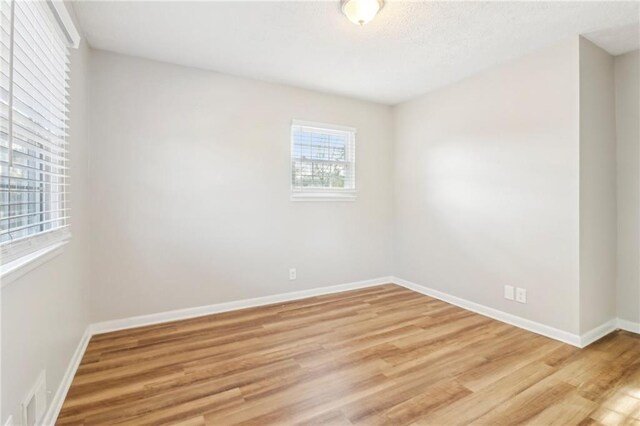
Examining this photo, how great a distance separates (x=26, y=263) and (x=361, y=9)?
2296 millimetres

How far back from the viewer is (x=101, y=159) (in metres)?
2.66

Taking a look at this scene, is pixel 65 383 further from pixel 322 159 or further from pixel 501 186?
pixel 501 186

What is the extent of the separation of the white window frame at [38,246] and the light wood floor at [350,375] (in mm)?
927

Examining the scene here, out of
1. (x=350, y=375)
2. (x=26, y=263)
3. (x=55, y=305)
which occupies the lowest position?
(x=350, y=375)

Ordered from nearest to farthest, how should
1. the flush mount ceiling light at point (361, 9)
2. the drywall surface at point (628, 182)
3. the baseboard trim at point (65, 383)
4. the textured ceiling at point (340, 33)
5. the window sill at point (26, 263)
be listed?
1. the window sill at point (26, 263)
2. the baseboard trim at point (65, 383)
3. the flush mount ceiling light at point (361, 9)
4. the textured ceiling at point (340, 33)
5. the drywall surface at point (628, 182)

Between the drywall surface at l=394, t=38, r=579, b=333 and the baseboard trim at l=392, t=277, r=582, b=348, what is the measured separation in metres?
0.05

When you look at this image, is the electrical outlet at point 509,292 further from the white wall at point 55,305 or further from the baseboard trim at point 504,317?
the white wall at point 55,305

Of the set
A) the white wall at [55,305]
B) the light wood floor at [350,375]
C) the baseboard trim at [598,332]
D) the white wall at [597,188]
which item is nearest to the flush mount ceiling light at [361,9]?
the white wall at [597,188]

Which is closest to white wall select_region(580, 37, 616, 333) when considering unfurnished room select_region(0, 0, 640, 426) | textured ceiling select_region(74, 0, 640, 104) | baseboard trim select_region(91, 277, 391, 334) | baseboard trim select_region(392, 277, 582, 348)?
unfurnished room select_region(0, 0, 640, 426)

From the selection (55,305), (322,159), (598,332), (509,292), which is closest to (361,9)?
(322,159)

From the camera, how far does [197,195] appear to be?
3.04 meters

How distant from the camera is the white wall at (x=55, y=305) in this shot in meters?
1.18

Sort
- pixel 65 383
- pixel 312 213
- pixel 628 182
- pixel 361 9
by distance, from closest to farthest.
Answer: pixel 65 383 < pixel 361 9 < pixel 628 182 < pixel 312 213

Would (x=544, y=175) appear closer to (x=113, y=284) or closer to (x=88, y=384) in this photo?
(x=88, y=384)
